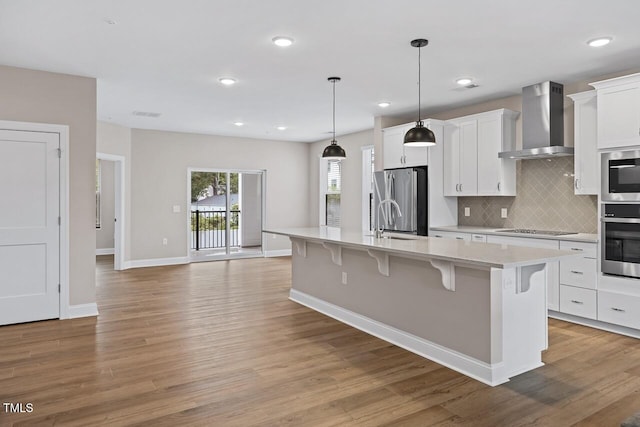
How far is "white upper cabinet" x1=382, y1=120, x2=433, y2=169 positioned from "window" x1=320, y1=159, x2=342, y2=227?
2.61 m

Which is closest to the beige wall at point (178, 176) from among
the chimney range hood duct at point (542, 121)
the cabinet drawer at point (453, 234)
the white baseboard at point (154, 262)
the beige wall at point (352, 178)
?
the white baseboard at point (154, 262)

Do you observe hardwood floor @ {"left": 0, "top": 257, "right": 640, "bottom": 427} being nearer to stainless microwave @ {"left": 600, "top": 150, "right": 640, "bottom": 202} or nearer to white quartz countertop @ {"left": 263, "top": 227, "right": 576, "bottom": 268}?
white quartz countertop @ {"left": 263, "top": 227, "right": 576, "bottom": 268}

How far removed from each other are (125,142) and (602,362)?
7965 mm

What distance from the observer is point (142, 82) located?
5070 mm

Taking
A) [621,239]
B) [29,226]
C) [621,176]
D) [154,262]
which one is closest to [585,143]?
[621,176]

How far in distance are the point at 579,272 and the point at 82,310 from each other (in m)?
5.32

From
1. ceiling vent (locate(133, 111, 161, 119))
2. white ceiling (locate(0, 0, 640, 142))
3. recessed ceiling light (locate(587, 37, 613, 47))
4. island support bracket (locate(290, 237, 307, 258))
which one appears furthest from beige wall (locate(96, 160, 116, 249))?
recessed ceiling light (locate(587, 37, 613, 47))

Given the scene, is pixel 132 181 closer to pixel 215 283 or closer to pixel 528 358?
pixel 215 283

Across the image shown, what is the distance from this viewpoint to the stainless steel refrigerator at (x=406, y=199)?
611 cm

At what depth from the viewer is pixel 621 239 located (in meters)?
4.07

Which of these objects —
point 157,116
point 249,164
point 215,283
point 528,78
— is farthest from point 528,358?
point 249,164

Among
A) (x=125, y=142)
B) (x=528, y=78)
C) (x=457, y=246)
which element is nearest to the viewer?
(x=457, y=246)

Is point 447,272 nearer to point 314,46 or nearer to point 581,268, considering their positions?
point 581,268

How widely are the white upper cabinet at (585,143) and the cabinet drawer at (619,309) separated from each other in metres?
1.07
